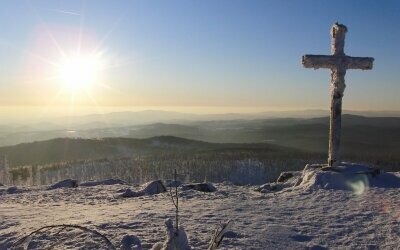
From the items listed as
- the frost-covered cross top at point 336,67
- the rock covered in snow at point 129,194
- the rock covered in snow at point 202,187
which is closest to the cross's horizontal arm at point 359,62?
the frost-covered cross top at point 336,67

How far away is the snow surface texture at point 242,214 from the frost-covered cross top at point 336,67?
1.07 metres

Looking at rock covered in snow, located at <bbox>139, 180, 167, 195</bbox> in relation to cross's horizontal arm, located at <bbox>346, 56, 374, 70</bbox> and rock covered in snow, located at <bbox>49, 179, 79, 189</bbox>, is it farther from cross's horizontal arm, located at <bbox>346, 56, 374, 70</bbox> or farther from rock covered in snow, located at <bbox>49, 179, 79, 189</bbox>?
cross's horizontal arm, located at <bbox>346, 56, 374, 70</bbox>

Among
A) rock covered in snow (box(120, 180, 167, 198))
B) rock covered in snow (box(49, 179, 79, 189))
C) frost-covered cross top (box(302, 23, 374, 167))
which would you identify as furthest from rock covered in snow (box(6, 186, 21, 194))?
frost-covered cross top (box(302, 23, 374, 167))

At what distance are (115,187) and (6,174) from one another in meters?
34.6

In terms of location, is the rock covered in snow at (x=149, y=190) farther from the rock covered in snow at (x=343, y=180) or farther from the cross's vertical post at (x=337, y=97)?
the cross's vertical post at (x=337, y=97)

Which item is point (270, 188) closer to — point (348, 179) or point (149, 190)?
point (348, 179)

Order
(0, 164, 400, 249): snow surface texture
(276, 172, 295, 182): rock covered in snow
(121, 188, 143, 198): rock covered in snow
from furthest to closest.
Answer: (276, 172, 295, 182): rock covered in snow, (121, 188, 143, 198): rock covered in snow, (0, 164, 400, 249): snow surface texture

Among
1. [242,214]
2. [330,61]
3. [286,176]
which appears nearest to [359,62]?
[330,61]

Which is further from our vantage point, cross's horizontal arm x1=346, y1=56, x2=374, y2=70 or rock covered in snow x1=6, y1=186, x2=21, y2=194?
rock covered in snow x1=6, y1=186, x2=21, y2=194

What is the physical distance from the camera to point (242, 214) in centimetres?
1030

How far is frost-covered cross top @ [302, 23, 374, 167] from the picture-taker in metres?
15.6

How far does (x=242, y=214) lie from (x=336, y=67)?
27.0ft

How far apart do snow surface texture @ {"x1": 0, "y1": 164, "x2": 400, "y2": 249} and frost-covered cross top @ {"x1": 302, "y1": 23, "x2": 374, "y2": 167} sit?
3.51ft

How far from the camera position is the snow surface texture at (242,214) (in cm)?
806
